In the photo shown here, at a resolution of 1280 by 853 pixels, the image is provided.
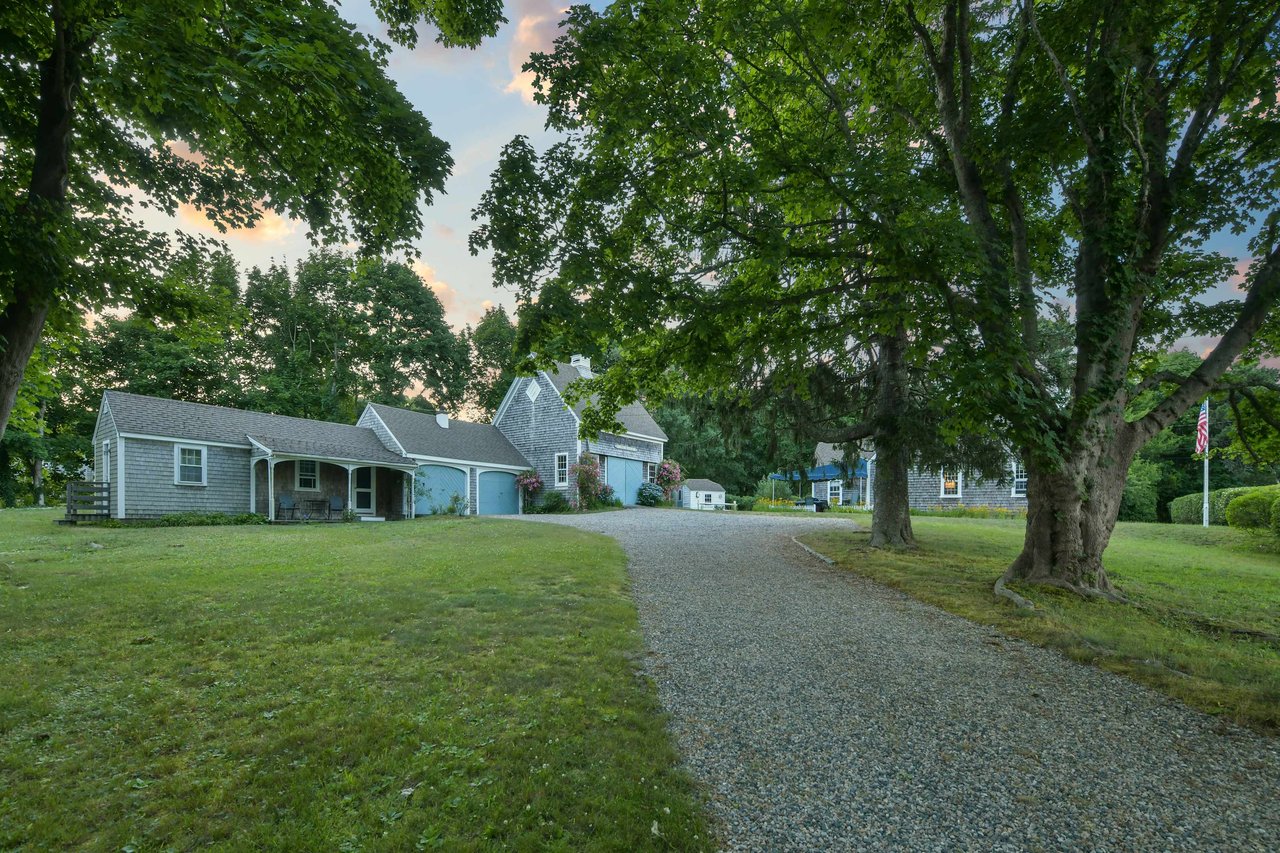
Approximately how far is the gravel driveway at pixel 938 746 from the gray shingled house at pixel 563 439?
68.3 feet

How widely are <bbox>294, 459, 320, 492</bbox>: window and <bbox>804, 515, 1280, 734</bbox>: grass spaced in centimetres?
1905

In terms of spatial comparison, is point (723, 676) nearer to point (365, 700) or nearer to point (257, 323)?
point (365, 700)

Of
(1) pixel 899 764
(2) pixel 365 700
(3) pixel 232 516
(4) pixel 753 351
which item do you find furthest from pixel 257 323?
(1) pixel 899 764

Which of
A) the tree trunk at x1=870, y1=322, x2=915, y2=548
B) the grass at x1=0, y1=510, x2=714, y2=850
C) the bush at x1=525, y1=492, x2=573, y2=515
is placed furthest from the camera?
the bush at x1=525, y1=492, x2=573, y2=515

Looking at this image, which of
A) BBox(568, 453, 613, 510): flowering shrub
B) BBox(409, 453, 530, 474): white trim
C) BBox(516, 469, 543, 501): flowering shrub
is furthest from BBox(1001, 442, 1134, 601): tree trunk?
BBox(409, 453, 530, 474): white trim

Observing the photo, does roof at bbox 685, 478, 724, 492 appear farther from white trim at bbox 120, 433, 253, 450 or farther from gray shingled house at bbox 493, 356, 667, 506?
white trim at bbox 120, 433, 253, 450

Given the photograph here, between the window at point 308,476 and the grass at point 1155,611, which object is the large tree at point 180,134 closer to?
the grass at point 1155,611

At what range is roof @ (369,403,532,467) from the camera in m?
25.5

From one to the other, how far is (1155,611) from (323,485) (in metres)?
24.5

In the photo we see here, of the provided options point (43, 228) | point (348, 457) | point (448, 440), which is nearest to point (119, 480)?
point (348, 457)

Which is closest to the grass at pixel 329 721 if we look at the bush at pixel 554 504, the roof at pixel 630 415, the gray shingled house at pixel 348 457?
the gray shingled house at pixel 348 457

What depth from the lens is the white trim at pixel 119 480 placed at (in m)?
17.8

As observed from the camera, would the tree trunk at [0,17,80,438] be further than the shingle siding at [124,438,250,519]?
No

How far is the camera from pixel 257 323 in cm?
3753
